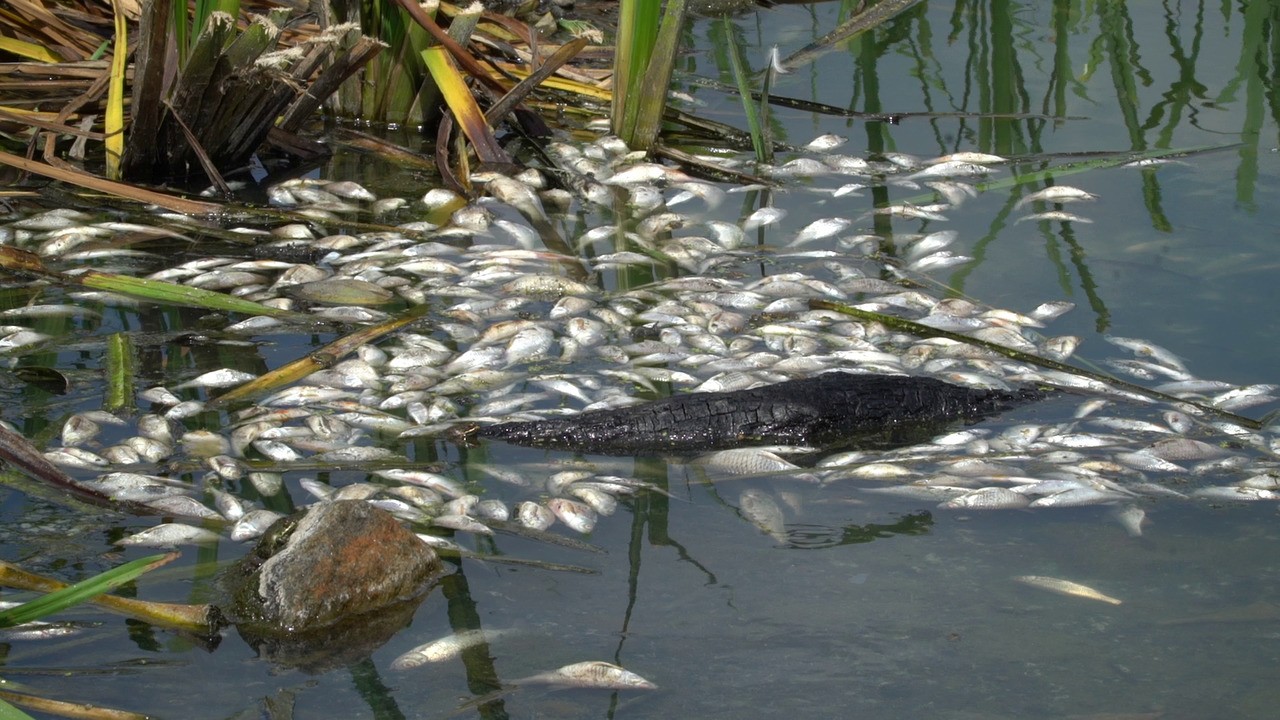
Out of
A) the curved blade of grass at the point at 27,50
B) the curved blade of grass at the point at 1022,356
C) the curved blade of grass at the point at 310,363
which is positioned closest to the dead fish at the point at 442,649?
the curved blade of grass at the point at 310,363

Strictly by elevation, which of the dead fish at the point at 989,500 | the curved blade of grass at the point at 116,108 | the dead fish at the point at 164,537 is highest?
the curved blade of grass at the point at 116,108

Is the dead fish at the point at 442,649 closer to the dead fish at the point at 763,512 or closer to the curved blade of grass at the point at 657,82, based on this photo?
the dead fish at the point at 763,512

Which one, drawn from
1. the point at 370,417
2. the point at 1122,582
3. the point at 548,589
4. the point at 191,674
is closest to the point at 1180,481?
the point at 1122,582

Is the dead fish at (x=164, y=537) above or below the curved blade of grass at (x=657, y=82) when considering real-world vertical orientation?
below

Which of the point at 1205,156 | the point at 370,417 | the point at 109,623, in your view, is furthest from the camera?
the point at 1205,156

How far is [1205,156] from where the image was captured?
5.57m

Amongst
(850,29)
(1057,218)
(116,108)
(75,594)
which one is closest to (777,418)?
(75,594)

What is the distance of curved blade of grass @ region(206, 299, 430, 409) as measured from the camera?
136 inches

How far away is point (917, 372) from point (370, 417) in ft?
5.22

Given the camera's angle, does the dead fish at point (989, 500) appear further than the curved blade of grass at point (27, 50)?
No

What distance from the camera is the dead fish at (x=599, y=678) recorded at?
2.22 meters

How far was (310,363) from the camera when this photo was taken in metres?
3.61

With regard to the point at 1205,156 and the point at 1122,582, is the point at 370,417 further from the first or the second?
the point at 1205,156

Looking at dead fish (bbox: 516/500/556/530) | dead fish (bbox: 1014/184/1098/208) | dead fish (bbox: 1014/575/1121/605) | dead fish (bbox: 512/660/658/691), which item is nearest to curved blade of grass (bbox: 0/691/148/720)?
dead fish (bbox: 512/660/658/691)
